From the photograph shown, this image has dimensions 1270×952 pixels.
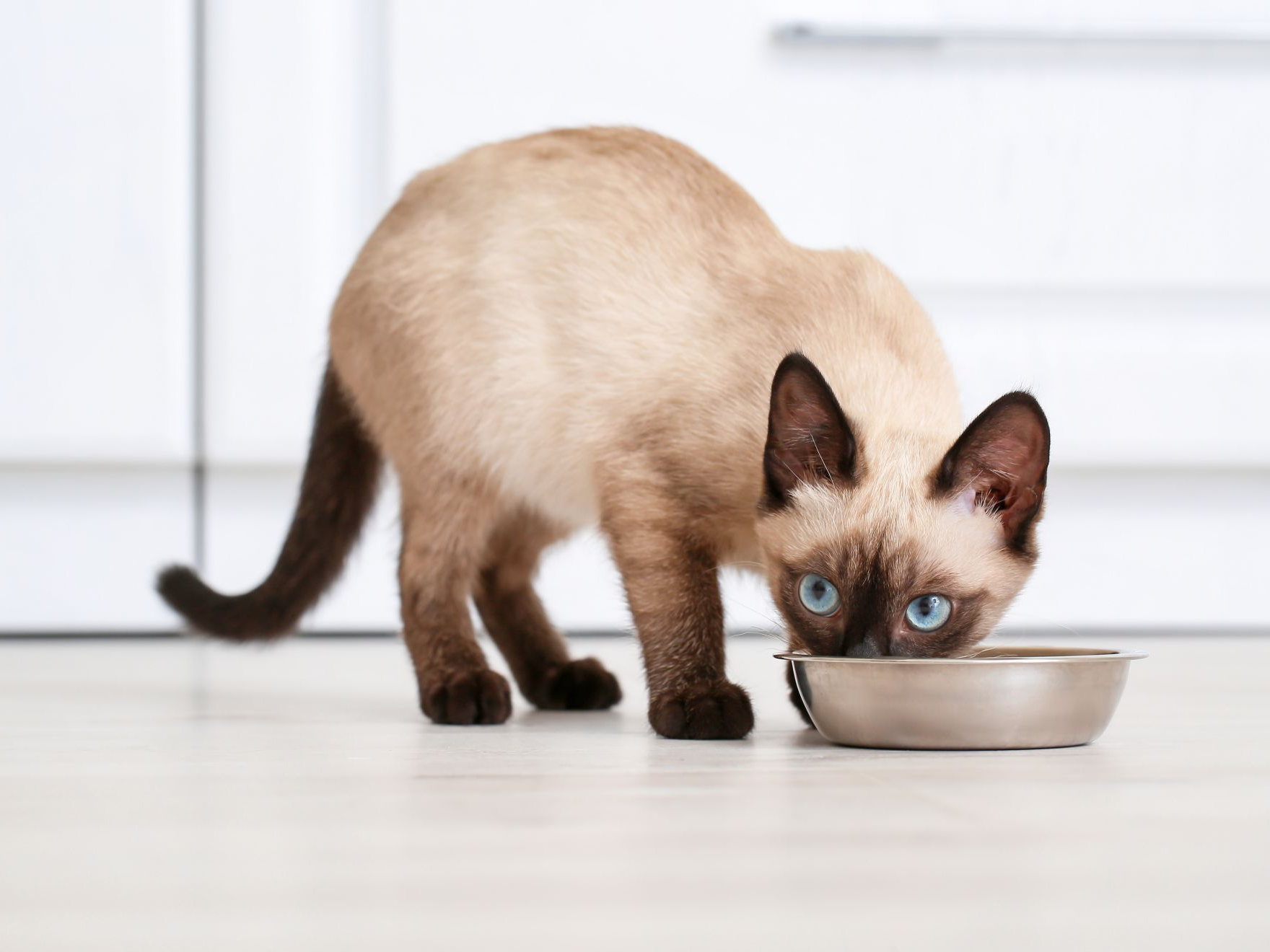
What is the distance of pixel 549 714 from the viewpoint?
207cm

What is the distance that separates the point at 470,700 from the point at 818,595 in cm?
55

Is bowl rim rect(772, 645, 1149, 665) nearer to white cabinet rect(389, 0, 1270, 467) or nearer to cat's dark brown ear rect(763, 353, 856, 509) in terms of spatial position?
cat's dark brown ear rect(763, 353, 856, 509)

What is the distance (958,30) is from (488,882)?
291 centimetres

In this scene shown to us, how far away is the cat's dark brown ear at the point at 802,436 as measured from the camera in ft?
5.14

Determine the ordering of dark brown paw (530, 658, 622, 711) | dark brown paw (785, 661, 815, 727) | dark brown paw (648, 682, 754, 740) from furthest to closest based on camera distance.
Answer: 1. dark brown paw (530, 658, 622, 711)
2. dark brown paw (785, 661, 815, 727)
3. dark brown paw (648, 682, 754, 740)

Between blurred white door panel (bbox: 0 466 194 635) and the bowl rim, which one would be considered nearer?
the bowl rim

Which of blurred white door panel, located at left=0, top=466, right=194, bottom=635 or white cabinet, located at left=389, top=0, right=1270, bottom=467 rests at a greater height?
white cabinet, located at left=389, top=0, right=1270, bottom=467

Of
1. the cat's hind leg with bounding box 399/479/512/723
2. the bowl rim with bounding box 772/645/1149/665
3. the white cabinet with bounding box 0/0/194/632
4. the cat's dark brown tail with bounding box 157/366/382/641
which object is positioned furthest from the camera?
the white cabinet with bounding box 0/0/194/632

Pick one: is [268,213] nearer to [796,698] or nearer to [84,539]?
[84,539]

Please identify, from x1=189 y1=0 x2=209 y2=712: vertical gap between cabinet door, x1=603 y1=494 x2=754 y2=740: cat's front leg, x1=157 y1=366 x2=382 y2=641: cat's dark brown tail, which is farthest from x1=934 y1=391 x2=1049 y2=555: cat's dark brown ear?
x1=189 y1=0 x2=209 y2=712: vertical gap between cabinet door

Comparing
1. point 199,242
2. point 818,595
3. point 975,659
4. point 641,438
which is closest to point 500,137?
point 199,242

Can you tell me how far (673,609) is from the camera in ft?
5.91

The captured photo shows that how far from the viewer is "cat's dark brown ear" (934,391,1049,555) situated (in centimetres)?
151

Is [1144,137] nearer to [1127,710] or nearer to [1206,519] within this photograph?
[1206,519]
